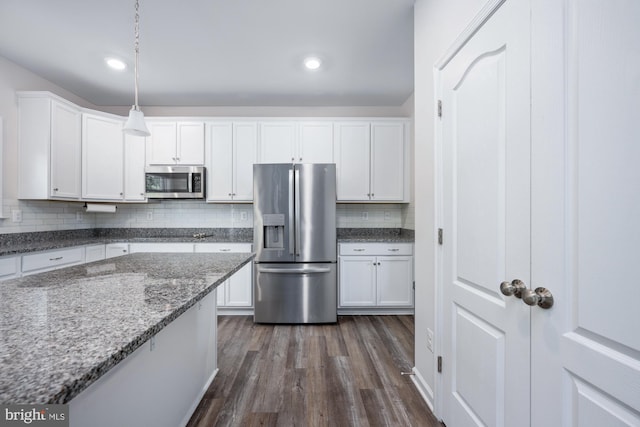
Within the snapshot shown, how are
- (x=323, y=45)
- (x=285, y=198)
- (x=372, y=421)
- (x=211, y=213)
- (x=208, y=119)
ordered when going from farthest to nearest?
(x=211, y=213) → (x=208, y=119) → (x=285, y=198) → (x=323, y=45) → (x=372, y=421)

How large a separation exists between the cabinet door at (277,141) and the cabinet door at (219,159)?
41 cm

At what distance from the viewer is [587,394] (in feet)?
2.51

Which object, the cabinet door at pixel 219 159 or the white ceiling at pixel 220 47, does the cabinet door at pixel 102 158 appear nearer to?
the white ceiling at pixel 220 47

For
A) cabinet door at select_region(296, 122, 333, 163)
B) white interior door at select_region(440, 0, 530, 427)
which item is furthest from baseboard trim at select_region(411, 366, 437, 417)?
cabinet door at select_region(296, 122, 333, 163)

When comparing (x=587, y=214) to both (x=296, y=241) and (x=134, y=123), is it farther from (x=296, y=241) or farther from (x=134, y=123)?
(x=296, y=241)

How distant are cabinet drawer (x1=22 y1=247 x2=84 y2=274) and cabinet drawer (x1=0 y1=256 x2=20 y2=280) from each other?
0.05m

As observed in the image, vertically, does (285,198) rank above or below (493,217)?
above

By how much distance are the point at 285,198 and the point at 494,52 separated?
89.0 inches

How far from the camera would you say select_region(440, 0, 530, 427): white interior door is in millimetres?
1004

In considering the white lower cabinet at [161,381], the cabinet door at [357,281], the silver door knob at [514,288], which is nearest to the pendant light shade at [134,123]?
the white lower cabinet at [161,381]

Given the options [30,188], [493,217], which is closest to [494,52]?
[493,217]

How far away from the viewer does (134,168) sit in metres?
3.43

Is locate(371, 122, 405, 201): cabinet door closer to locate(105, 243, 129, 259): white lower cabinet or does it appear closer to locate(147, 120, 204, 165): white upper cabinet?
locate(147, 120, 204, 165): white upper cabinet

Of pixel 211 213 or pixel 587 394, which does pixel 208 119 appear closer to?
pixel 211 213
